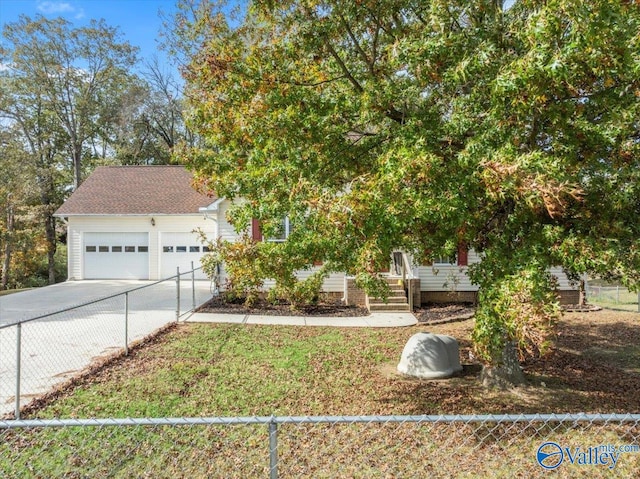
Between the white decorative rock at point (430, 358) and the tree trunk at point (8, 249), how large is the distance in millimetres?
19930

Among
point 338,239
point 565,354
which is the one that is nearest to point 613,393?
point 565,354

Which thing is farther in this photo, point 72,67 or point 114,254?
point 72,67

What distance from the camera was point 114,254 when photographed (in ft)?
62.4

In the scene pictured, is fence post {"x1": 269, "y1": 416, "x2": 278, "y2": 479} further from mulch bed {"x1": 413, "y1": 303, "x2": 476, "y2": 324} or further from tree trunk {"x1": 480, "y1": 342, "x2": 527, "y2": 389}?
mulch bed {"x1": 413, "y1": 303, "x2": 476, "y2": 324}

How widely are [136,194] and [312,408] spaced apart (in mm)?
16539

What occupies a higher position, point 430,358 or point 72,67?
point 72,67

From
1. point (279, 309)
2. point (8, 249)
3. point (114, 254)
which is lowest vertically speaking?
point (279, 309)

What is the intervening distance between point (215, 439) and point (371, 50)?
5.60m

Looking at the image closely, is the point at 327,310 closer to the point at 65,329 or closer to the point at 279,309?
the point at 279,309

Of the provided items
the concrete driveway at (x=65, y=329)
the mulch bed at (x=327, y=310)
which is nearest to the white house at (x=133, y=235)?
the concrete driveway at (x=65, y=329)

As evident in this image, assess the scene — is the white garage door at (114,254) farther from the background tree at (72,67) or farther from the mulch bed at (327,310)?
the background tree at (72,67)

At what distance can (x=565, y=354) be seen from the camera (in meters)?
8.65

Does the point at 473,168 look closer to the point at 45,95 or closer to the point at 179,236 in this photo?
the point at 179,236

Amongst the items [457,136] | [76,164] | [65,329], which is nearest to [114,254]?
[65,329]
